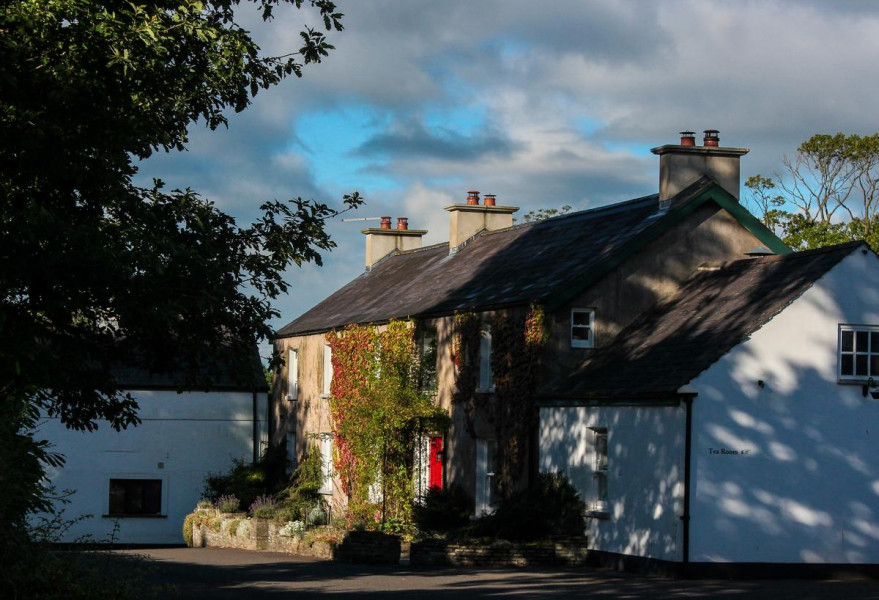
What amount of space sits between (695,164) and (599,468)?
8.08 metres

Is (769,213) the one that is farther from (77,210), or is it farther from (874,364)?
(77,210)

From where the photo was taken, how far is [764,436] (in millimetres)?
23953

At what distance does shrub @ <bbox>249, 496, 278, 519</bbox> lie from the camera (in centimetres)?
3566

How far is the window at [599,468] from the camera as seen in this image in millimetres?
26500

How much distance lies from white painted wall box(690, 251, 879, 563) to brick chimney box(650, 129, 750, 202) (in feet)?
20.3

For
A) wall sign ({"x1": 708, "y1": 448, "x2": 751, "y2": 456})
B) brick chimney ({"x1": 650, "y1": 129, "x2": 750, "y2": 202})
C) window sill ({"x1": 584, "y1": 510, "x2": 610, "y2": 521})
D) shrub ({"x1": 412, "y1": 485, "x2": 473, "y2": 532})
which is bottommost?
shrub ({"x1": 412, "y1": 485, "x2": 473, "y2": 532})

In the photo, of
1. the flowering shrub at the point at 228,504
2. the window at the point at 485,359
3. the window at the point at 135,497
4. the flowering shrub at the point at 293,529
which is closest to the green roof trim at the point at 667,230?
the window at the point at 485,359

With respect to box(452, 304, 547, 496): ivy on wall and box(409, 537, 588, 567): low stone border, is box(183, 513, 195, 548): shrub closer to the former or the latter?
box(452, 304, 547, 496): ivy on wall

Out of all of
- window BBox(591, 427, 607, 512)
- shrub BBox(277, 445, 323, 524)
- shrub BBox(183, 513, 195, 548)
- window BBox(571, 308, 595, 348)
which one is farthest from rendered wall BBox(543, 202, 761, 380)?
shrub BBox(183, 513, 195, 548)

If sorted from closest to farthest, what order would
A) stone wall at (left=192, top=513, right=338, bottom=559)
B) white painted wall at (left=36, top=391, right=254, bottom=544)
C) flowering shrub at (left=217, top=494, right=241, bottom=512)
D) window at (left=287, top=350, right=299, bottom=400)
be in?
1. stone wall at (left=192, top=513, right=338, bottom=559)
2. flowering shrub at (left=217, top=494, right=241, bottom=512)
3. white painted wall at (left=36, top=391, right=254, bottom=544)
4. window at (left=287, top=350, right=299, bottom=400)

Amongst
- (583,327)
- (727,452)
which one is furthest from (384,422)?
(727,452)

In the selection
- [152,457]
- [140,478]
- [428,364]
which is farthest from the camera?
[152,457]

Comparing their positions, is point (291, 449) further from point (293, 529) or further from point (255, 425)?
point (293, 529)

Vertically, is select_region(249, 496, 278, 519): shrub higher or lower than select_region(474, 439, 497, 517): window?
lower
